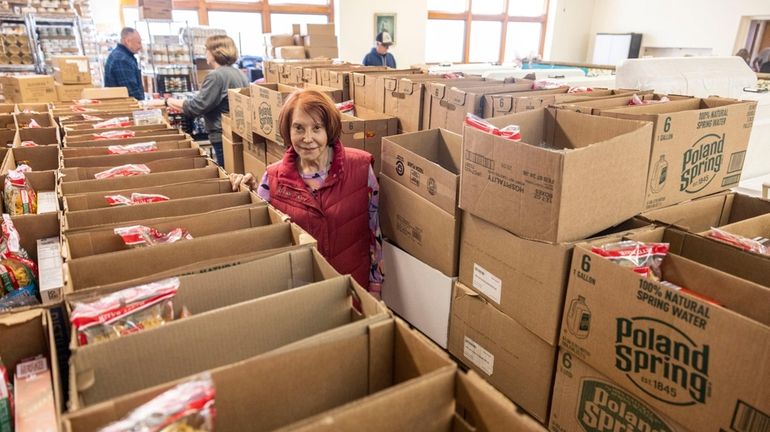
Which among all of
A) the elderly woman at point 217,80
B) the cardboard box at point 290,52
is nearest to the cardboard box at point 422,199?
the elderly woman at point 217,80

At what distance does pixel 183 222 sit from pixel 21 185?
2.76ft

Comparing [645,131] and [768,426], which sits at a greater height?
[645,131]

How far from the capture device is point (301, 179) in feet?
5.90

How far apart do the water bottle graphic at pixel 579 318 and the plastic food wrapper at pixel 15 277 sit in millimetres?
1360

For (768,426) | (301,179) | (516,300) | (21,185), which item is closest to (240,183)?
(301,179)

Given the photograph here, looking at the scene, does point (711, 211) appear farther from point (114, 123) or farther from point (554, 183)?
point (114, 123)

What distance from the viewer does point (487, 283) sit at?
5.10 feet

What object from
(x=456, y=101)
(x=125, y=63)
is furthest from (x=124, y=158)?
(x=125, y=63)

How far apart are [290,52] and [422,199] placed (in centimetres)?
592

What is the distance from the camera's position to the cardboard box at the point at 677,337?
968 millimetres

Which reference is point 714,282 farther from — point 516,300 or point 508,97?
point 508,97

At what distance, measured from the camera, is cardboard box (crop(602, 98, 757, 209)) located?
153 cm

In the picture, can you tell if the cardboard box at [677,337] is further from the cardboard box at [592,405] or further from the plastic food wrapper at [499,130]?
the plastic food wrapper at [499,130]

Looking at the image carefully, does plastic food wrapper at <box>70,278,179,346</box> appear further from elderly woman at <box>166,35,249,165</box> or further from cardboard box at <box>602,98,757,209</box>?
elderly woman at <box>166,35,249,165</box>
